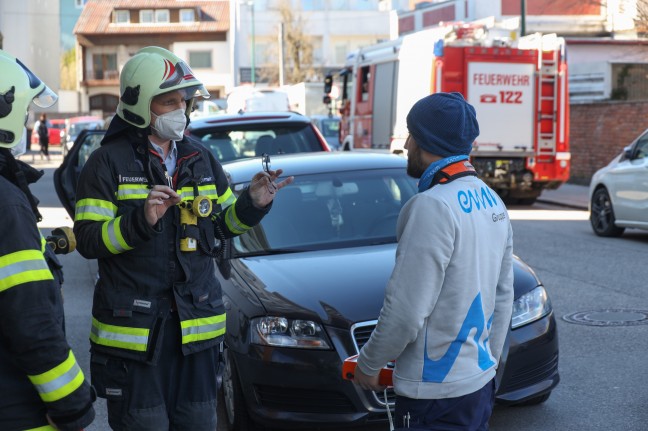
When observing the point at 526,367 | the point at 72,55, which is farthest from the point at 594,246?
the point at 72,55

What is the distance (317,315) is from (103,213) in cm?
187

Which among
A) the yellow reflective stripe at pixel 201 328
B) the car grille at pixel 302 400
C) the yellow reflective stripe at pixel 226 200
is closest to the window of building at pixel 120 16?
the car grille at pixel 302 400

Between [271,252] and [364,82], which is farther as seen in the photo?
[364,82]

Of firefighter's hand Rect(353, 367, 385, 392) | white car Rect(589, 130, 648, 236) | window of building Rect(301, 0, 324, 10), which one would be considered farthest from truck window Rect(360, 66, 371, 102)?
window of building Rect(301, 0, 324, 10)

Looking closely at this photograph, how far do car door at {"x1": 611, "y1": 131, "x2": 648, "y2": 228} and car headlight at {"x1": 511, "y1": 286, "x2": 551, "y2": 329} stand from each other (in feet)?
27.1

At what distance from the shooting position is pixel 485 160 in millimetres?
20625

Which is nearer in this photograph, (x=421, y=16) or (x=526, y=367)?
A: (x=526, y=367)

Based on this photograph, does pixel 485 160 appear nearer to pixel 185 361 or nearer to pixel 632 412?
pixel 632 412

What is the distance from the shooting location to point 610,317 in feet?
29.7

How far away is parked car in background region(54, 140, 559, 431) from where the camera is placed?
546 cm

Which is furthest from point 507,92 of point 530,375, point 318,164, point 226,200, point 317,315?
point 226,200

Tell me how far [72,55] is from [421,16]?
210 ft

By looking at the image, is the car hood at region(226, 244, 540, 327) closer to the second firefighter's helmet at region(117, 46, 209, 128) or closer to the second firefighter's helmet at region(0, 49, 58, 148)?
the second firefighter's helmet at region(117, 46, 209, 128)

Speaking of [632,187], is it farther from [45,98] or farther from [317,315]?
[45,98]
